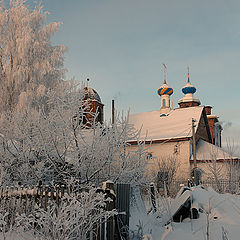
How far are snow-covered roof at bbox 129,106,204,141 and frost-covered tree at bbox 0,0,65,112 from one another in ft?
31.0

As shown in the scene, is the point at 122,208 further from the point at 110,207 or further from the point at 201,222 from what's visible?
the point at 201,222

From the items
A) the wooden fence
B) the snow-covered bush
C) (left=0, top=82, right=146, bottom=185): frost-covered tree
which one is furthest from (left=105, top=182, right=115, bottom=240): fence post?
(left=0, top=82, right=146, bottom=185): frost-covered tree

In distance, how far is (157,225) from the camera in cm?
651

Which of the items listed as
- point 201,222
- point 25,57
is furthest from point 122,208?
point 25,57

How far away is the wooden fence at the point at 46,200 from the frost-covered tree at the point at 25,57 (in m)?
11.1

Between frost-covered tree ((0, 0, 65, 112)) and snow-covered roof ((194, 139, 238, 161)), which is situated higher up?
frost-covered tree ((0, 0, 65, 112))

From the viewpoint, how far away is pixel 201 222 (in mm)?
6266

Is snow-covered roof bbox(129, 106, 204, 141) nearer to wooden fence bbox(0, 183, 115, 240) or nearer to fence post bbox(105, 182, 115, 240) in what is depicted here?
wooden fence bbox(0, 183, 115, 240)

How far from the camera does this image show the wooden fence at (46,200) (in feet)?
16.5

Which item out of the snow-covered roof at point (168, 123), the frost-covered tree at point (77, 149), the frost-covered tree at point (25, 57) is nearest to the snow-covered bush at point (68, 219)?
the frost-covered tree at point (77, 149)

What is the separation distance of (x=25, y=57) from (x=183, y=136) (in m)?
13.0

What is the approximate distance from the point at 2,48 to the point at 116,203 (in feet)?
50.1

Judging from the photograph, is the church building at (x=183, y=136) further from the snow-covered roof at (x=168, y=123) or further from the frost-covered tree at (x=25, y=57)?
the frost-covered tree at (x=25, y=57)

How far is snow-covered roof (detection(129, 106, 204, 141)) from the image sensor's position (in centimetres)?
2417
